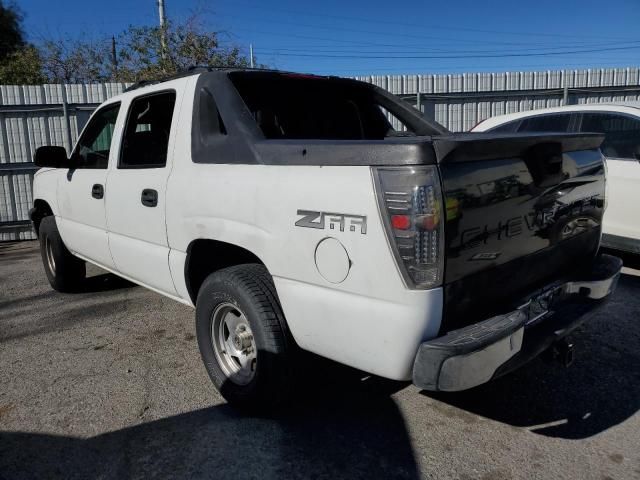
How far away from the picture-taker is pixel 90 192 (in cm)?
439

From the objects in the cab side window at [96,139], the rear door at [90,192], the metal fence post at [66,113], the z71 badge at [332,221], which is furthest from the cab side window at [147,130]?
the metal fence post at [66,113]

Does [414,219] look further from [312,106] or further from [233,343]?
[312,106]

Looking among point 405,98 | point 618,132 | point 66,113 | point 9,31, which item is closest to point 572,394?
point 618,132

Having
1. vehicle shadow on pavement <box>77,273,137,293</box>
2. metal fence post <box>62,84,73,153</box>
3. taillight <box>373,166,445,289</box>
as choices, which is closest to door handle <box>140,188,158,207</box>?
taillight <box>373,166,445,289</box>

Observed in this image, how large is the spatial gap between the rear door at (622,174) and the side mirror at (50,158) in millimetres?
5393

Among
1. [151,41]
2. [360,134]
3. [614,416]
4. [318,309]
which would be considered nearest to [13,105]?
[151,41]

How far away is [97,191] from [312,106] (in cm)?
190

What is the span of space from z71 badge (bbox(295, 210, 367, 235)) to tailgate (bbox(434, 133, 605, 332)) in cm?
36

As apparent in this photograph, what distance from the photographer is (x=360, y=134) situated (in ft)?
13.5

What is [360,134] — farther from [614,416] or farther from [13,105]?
[13,105]

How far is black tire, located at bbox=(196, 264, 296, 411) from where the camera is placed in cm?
273

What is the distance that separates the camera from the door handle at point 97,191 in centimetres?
420

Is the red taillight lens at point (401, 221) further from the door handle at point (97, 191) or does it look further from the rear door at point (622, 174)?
the rear door at point (622, 174)

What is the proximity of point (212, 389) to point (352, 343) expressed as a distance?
4.91 ft
